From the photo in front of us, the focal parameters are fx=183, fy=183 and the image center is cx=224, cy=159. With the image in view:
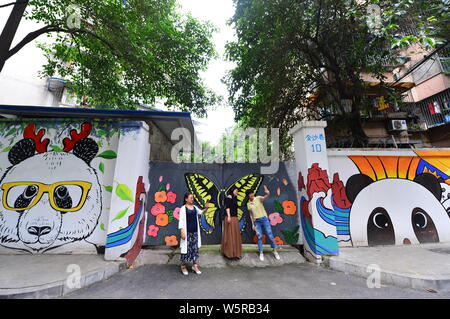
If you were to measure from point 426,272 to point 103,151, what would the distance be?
7088mm

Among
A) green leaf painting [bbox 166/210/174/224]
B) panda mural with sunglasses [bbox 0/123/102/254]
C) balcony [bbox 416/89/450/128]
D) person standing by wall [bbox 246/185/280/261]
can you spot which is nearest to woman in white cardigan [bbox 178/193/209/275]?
green leaf painting [bbox 166/210/174/224]

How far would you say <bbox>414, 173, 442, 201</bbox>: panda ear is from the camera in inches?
210

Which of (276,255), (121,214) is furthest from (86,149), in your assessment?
→ (276,255)

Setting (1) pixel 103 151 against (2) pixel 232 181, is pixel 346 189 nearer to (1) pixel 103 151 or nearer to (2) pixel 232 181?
(2) pixel 232 181

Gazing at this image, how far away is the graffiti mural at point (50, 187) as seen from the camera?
4285 mm

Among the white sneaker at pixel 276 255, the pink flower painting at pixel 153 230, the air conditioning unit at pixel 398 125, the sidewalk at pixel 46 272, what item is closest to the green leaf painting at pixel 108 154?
the pink flower painting at pixel 153 230

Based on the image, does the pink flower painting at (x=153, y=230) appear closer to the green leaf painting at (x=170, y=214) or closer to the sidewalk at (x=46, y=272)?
the green leaf painting at (x=170, y=214)

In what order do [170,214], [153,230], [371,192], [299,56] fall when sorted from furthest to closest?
[299,56]
[371,192]
[170,214]
[153,230]

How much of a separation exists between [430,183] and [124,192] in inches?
331

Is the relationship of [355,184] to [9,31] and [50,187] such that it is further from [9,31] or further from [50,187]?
[9,31]

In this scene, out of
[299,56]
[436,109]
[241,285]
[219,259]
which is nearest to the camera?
[241,285]

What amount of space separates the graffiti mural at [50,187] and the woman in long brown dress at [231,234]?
288 cm

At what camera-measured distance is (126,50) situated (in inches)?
264

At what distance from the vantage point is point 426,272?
3150 millimetres
